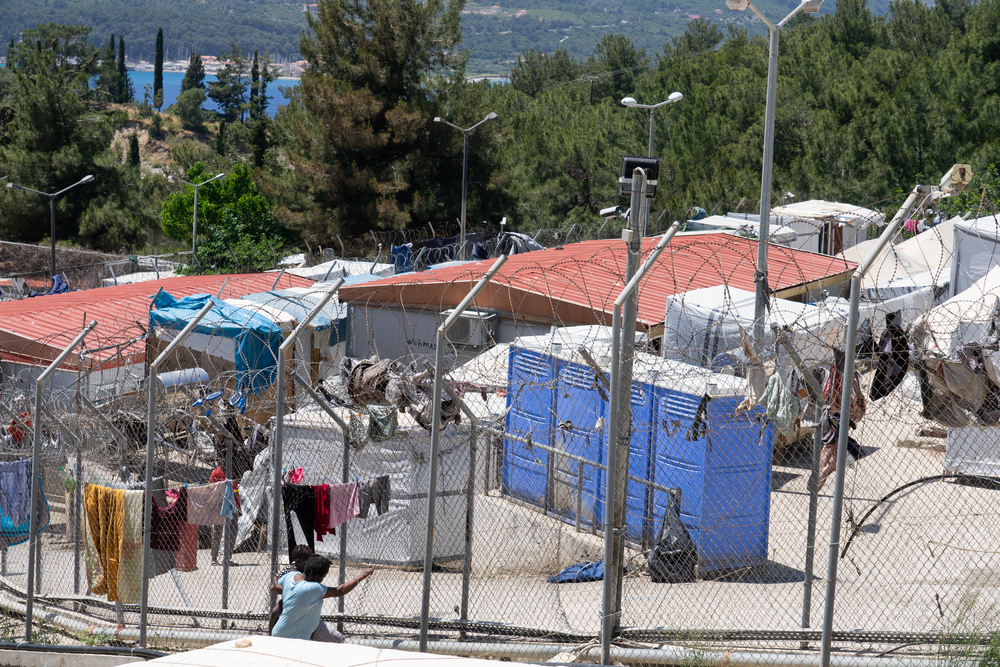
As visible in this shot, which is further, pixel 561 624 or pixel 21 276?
pixel 21 276

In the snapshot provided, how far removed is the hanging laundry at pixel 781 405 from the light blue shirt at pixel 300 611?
3.07m

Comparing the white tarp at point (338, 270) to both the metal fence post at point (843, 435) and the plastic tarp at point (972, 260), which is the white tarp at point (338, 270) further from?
the metal fence post at point (843, 435)

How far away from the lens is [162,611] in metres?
7.07

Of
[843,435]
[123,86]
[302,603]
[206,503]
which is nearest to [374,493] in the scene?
[302,603]

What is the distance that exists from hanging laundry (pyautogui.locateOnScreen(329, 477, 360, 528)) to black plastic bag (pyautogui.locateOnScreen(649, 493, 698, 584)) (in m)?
2.40

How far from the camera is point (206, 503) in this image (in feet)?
23.0

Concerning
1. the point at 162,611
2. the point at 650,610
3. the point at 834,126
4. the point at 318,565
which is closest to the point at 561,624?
the point at 650,610

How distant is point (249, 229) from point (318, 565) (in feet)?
121

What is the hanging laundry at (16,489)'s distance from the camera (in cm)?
815

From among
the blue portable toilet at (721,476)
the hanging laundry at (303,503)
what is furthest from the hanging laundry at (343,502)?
the blue portable toilet at (721,476)

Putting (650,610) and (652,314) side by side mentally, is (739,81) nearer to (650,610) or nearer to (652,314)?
(652,314)

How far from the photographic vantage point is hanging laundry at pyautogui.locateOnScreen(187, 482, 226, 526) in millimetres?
6984

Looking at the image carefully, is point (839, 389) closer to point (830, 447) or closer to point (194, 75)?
point (830, 447)

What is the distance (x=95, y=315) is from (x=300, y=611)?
598 inches
